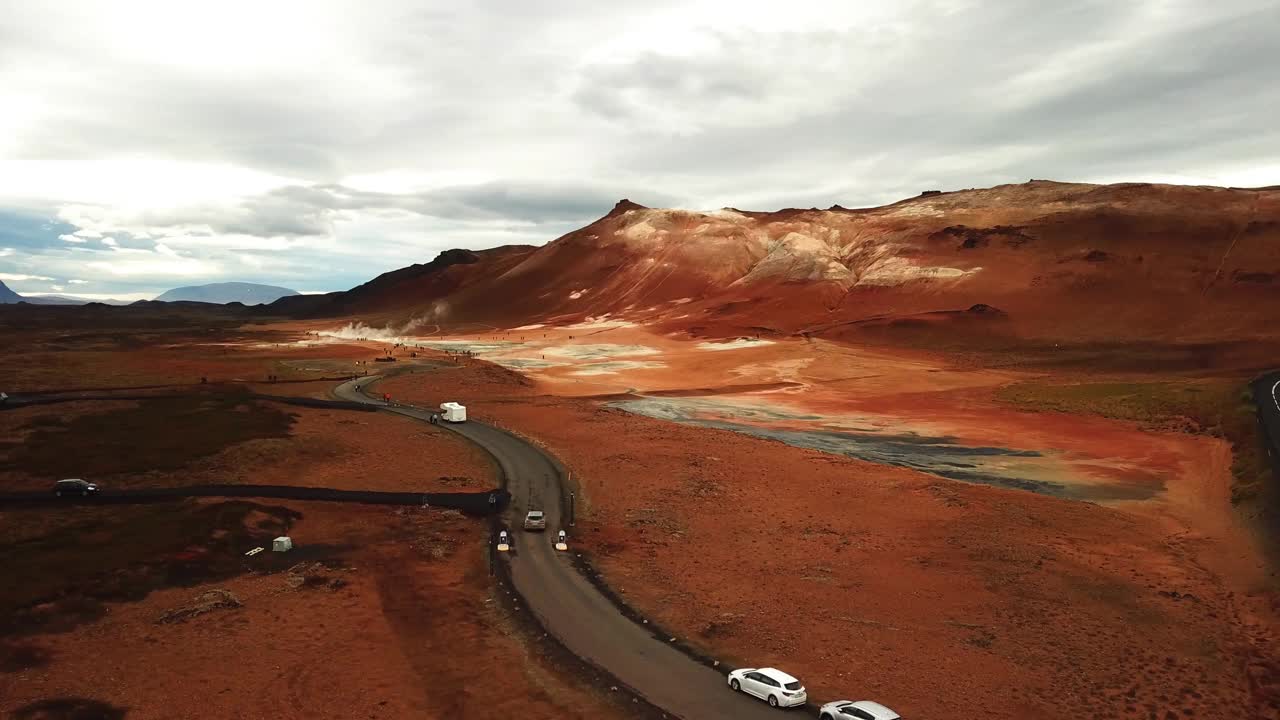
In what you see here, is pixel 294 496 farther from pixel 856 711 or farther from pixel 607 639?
pixel 856 711

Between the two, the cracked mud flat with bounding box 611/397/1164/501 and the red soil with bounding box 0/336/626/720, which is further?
the cracked mud flat with bounding box 611/397/1164/501

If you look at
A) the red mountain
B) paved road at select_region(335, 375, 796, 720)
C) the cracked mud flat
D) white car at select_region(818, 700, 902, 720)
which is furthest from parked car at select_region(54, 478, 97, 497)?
the red mountain

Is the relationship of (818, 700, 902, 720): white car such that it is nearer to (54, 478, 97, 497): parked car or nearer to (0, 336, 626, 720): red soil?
(0, 336, 626, 720): red soil

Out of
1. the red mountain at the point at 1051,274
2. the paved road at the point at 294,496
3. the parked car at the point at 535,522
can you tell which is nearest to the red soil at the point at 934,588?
the parked car at the point at 535,522

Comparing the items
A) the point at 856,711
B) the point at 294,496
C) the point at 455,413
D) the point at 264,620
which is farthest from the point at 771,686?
the point at 455,413

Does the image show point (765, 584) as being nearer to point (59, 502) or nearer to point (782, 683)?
point (782, 683)
